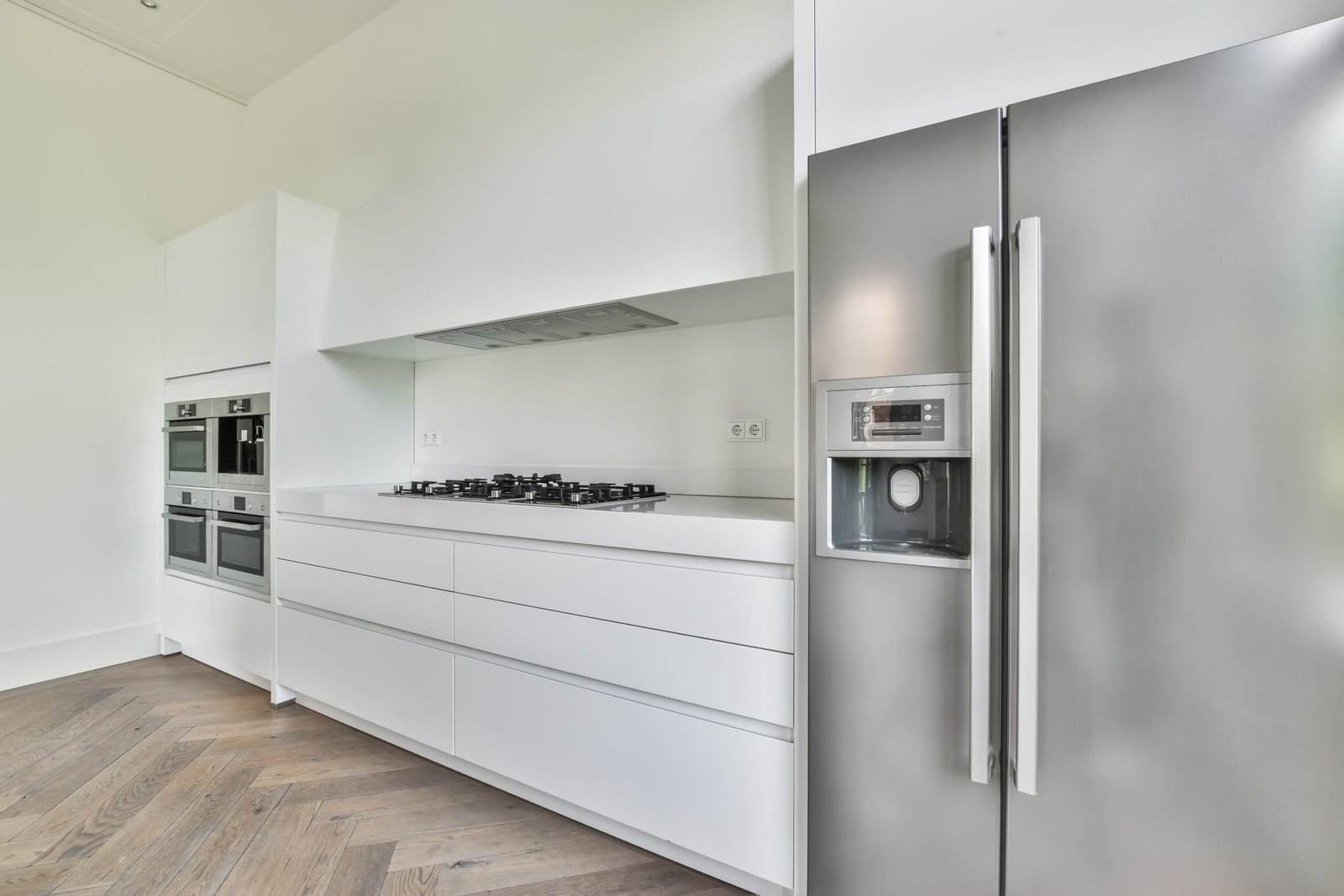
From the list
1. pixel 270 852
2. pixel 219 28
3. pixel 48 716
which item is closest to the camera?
pixel 270 852

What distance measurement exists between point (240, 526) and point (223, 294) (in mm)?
1120

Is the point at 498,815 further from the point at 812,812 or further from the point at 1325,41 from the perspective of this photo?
the point at 1325,41

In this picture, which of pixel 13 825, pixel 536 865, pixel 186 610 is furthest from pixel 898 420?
pixel 186 610

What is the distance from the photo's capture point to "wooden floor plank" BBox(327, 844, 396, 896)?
1.52 meters

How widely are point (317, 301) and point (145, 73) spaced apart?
2084 millimetres

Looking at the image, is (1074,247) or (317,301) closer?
(1074,247)

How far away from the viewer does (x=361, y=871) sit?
159 cm

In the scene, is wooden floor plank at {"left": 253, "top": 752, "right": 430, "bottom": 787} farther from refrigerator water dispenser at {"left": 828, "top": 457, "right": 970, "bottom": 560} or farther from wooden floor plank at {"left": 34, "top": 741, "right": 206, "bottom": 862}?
refrigerator water dispenser at {"left": 828, "top": 457, "right": 970, "bottom": 560}

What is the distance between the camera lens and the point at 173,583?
322 cm

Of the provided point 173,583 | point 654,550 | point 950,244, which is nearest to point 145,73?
point 173,583

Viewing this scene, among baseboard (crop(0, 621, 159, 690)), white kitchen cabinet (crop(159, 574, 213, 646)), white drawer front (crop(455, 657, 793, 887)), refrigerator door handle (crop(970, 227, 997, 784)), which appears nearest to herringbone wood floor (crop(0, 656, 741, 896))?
white drawer front (crop(455, 657, 793, 887))

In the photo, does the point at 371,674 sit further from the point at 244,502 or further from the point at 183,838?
the point at 244,502

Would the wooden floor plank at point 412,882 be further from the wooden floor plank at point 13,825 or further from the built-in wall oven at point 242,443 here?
the built-in wall oven at point 242,443

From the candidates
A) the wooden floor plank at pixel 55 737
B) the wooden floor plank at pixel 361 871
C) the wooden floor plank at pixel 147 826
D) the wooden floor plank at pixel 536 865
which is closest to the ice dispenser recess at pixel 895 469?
the wooden floor plank at pixel 536 865
